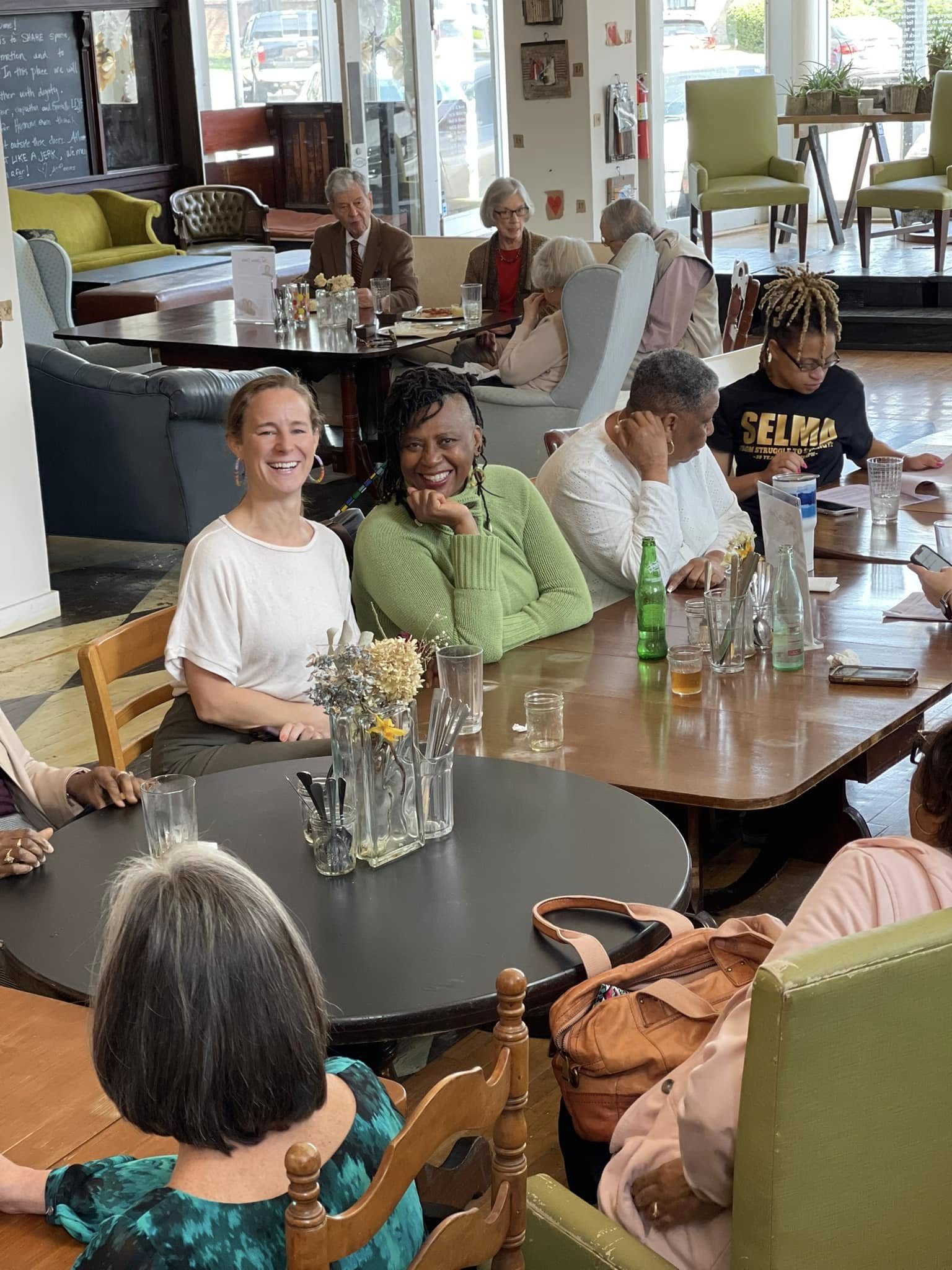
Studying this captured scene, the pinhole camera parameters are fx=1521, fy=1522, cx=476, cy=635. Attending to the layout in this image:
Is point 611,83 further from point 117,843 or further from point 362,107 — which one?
point 117,843

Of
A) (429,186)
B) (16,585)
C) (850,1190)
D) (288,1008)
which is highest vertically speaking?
(429,186)

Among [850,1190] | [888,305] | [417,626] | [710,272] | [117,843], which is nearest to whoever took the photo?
[850,1190]

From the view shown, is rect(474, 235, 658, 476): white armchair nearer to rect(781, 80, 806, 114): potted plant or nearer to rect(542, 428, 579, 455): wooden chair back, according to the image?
rect(542, 428, 579, 455): wooden chair back

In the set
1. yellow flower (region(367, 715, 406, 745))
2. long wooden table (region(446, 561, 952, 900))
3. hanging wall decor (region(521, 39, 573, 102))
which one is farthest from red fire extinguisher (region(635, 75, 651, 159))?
yellow flower (region(367, 715, 406, 745))

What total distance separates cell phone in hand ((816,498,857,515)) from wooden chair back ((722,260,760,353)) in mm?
2816

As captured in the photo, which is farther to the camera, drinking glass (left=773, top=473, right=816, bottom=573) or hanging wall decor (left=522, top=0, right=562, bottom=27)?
hanging wall decor (left=522, top=0, right=562, bottom=27)

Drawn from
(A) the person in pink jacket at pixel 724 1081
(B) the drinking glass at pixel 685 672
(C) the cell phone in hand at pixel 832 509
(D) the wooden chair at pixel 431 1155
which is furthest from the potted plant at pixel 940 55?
(D) the wooden chair at pixel 431 1155

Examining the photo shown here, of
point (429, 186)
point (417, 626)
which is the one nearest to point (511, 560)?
point (417, 626)

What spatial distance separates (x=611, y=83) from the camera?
10250mm

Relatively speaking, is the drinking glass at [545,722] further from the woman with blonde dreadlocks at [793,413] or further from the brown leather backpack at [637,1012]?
the woman with blonde dreadlocks at [793,413]

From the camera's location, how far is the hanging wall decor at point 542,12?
9.98m

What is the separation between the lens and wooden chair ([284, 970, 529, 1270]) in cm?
107

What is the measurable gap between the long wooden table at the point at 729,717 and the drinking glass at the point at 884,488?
1.78 ft

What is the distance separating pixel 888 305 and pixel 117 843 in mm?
8913
